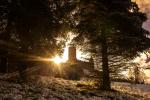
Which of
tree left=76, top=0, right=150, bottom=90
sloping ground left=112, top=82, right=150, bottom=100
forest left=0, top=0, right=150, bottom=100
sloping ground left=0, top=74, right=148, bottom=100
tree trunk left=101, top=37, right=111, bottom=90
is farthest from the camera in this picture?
sloping ground left=112, top=82, right=150, bottom=100

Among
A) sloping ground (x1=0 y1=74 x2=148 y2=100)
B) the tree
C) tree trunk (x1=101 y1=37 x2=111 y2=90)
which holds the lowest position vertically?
sloping ground (x1=0 y1=74 x2=148 y2=100)

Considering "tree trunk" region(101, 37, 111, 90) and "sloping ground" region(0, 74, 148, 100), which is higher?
"tree trunk" region(101, 37, 111, 90)

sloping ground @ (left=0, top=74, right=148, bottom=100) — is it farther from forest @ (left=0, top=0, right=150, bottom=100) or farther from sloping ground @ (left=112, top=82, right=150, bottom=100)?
sloping ground @ (left=112, top=82, right=150, bottom=100)

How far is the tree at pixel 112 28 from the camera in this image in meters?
15.3

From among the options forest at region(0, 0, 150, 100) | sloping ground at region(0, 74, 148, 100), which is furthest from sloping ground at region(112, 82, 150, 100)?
sloping ground at region(0, 74, 148, 100)

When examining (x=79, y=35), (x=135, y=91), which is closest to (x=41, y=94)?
(x=79, y=35)

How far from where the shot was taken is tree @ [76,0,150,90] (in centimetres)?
1527

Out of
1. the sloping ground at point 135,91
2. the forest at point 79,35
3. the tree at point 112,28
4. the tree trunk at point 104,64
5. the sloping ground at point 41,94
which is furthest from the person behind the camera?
the sloping ground at point 135,91

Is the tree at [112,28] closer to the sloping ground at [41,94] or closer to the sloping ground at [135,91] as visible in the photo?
the sloping ground at [41,94]

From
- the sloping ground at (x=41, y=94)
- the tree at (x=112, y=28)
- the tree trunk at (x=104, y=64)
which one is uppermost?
the tree at (x=112, y=28)

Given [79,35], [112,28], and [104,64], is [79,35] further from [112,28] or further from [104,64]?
[104,64]

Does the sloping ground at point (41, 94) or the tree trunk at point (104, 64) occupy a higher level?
the tree trunk at point (104, 64)

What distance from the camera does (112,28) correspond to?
15.8 metres

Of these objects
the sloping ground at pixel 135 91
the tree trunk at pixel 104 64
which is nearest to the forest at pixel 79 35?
the tree trunk at pixel 104 64
